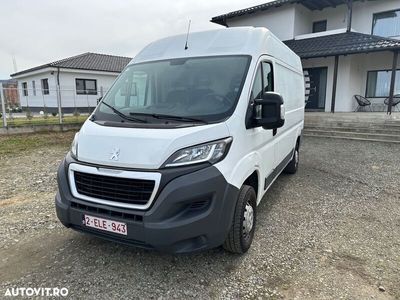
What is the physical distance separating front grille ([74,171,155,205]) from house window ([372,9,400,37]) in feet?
62.1

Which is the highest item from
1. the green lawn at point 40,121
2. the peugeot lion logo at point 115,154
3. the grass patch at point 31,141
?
the peugeot lion logo at point 115,154

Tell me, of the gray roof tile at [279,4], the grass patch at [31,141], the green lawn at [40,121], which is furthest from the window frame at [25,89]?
the gray roof tile at [279,4]

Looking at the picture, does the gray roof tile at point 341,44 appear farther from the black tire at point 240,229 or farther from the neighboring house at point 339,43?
the black tire at point 240,229

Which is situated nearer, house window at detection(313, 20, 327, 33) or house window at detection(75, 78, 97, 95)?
house window at detection(313, 20, 327, 33)

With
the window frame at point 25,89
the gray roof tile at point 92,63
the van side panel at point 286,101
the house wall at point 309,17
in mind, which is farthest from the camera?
the gray roof tile at point 92,63

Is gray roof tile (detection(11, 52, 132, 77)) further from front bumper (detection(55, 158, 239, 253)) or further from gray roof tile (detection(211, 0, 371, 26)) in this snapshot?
front bumper (detection(55, 158, 239, 253))

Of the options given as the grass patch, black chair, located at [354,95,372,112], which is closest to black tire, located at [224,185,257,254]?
the grass patch

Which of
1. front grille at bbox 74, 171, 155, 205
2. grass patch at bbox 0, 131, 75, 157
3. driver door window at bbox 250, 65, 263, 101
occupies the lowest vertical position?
grass patch at bbox 0, 131, 75, 157

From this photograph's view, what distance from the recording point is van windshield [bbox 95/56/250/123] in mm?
2908

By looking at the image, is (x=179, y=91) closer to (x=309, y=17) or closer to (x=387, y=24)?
(x=387, y=24)

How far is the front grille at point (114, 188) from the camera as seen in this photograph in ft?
8.14

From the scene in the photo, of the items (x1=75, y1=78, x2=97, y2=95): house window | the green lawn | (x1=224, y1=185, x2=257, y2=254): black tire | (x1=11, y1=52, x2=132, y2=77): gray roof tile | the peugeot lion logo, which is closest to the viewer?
the peugeot lion logo

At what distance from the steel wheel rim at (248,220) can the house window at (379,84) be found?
1610 centimetres

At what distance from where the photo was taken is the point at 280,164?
4637 millimetres
